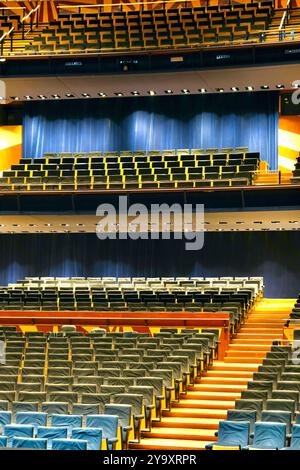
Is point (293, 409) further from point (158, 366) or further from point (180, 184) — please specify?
point (180, 184)

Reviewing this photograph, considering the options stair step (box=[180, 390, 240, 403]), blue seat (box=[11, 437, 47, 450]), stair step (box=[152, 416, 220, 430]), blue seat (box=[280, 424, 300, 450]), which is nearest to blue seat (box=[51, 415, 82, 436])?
blue seat (box=[11, 437, 47, 450])

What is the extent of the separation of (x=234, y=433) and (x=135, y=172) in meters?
10.0

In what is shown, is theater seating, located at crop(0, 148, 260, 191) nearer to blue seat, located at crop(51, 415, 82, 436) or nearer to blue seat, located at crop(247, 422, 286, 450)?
blue seat, located at crop(51, 415, 82, 436)

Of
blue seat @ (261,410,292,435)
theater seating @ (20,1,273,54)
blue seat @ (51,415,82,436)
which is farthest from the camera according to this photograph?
theater seating @ (20,1,273,54)

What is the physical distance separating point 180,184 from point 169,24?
14.0 ft

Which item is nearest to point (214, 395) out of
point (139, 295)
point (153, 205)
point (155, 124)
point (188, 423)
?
point (188, 423)

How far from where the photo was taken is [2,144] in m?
Result: 21.0

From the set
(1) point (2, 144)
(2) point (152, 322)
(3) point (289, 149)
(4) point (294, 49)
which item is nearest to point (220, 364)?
(2) point (152, 322)

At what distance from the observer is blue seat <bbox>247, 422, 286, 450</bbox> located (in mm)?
7234

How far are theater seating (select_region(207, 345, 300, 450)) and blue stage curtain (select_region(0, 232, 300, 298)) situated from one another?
8.44m

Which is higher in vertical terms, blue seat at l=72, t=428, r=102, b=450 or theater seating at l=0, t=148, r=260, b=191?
theater seating at l=0, t=148, r=260, b=191

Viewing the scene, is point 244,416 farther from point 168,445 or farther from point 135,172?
point 135,172

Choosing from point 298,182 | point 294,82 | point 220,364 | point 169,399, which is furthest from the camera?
point 294,82

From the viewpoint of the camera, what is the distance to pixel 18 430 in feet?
24.2
